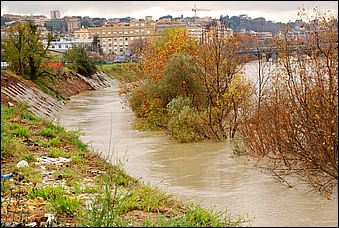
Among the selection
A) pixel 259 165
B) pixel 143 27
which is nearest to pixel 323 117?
pixel 259 165

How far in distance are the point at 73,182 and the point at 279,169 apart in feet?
16.1

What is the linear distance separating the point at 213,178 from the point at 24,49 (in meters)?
22.7

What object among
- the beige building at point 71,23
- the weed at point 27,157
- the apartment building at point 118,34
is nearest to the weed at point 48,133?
the weed at point 27,157

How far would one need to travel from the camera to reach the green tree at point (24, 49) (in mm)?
30623

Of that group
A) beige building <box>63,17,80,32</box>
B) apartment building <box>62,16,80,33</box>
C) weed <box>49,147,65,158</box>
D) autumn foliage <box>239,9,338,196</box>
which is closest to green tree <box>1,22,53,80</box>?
weed <box>49,147,65,158</box>

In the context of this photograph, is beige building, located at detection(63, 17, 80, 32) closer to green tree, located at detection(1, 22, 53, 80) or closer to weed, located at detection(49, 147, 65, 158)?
green tree, located at detection(1, 22, 53, 80)

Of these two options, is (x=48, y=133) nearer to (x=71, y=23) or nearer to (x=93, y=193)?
(x=93, y=193)

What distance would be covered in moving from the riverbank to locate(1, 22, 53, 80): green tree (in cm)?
1494

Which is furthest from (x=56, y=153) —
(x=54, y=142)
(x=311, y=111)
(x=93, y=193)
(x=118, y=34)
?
(x=118, y=34)

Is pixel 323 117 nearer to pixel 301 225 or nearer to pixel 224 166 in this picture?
pixel 301 225

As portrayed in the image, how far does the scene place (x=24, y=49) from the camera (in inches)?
1222

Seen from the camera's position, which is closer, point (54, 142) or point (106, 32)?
point (54, 142)

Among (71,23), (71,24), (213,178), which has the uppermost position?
(71,23)

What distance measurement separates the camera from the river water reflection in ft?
28.4
